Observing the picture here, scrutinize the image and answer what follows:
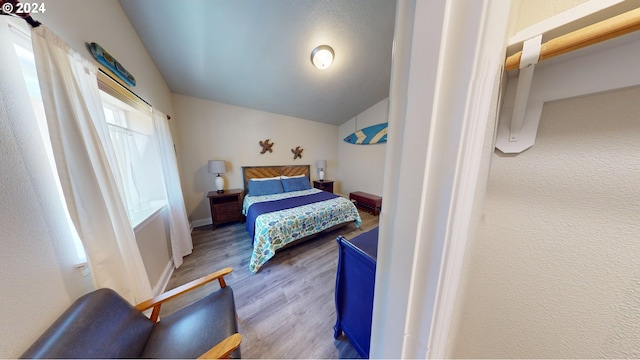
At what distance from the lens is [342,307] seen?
1.14m

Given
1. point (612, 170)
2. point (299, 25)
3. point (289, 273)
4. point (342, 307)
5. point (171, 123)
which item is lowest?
point (289, 273)

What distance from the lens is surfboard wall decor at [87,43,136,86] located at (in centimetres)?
111

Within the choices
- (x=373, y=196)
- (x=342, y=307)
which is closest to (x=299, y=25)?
(x=342, y=307)

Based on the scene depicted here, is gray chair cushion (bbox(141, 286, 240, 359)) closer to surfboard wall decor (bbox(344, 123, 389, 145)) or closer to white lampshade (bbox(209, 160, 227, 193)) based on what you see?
white lampshade (bbox(209, 160, 227, 193))

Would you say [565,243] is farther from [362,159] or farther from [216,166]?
[362,159]

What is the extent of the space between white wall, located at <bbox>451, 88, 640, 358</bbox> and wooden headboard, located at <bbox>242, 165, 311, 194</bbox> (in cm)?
334

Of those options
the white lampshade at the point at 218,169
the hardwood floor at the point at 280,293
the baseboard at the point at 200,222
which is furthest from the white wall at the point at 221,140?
the hardwood floor at the point at 280,293

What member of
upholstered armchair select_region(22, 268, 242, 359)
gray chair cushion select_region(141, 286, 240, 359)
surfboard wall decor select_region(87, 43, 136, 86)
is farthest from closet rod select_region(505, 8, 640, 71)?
surfboard wall decor select_region(87, 43, 136, 86)

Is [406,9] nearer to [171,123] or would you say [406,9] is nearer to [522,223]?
[522,223]

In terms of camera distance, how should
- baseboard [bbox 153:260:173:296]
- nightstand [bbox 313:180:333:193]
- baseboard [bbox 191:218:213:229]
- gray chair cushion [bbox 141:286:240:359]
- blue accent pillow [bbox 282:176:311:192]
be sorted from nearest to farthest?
gray chair cushion [bbox 141:286:240:359] < baseboard [bbox 153:260:173:296] < baseboard [bbox 191:218:213:229] < blue accent pillow [bbox 282:176:311:192] < nightstand [bbox 313:180:333:193]

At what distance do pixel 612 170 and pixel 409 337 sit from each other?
522 millimetres


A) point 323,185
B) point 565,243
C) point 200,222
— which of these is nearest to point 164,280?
point 200,222

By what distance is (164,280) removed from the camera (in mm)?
1729

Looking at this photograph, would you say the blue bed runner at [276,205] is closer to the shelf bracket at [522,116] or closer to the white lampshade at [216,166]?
the white lampshade at [216,166]
